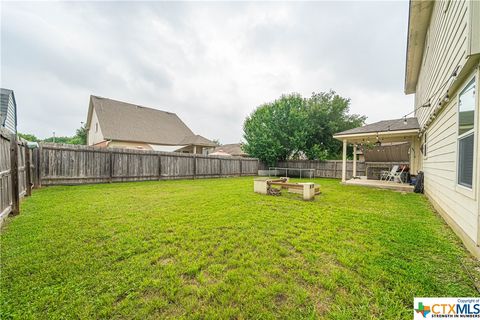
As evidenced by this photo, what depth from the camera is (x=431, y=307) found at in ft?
5.50

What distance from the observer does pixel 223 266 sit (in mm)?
2244

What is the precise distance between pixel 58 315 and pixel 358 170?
1590 cm

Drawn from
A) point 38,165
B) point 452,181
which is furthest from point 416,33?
point 38,165

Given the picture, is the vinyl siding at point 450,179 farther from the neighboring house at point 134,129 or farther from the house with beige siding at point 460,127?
the neighboring house at point 134,129

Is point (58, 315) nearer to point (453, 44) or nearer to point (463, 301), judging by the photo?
point (463, 301)

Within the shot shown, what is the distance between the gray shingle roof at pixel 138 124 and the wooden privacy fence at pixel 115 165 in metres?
5.58

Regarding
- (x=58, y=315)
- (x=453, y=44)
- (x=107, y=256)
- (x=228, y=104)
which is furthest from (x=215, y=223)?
(x=228, y=104)

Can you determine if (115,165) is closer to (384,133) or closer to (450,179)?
(450,179)

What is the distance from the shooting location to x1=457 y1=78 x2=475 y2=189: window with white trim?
9.58 feet

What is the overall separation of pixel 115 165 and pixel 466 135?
473 inches

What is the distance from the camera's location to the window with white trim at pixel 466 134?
9.58 feet

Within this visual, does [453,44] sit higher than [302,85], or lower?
lower

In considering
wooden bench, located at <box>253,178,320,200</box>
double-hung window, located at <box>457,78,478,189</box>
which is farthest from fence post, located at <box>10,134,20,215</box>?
double-hung window, located at <box>457,78,478,189</box>

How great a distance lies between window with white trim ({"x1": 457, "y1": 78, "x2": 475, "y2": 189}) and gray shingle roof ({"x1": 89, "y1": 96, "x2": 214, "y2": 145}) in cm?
1648
